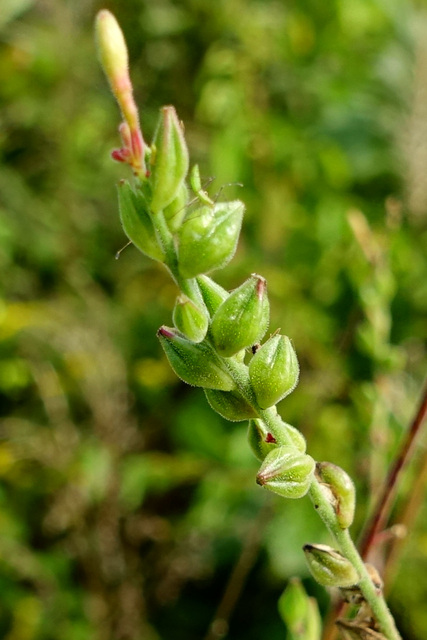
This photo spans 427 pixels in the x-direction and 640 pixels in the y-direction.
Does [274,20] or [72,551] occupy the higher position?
[274,20]

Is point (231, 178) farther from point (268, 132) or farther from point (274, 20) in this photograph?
point (274, 20)

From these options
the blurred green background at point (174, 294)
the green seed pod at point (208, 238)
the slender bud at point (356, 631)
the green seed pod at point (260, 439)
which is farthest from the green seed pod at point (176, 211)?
A: the blurred green background at point (174, 294)

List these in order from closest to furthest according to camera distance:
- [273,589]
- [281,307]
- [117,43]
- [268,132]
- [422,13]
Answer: [117,43]
[273,589]
[281,307]
[268,132]
[422,13]

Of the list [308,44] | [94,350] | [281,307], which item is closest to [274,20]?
[308,44]

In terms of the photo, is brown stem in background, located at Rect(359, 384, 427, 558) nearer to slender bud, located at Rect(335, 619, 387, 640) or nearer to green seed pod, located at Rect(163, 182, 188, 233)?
slender bud, located at Rect(335, 619, 387, 640)

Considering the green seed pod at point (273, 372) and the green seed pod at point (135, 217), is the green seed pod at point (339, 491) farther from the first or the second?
the green seed pod at point (135, 217)

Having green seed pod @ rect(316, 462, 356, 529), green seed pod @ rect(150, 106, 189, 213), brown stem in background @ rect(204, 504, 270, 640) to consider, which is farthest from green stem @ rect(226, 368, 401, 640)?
brown stem in background @ rect(204, 504, 270, 640)

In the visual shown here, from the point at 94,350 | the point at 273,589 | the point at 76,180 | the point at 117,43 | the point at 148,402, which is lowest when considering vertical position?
the point at 273,589
